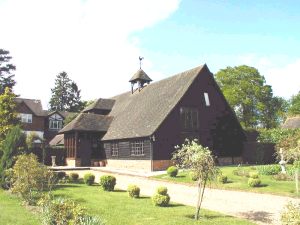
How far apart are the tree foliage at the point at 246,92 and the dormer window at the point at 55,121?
33681 mm

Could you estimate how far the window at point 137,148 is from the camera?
37.0 meters

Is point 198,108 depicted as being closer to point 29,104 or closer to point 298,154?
point 298,154

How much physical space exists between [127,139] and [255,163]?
557 inches

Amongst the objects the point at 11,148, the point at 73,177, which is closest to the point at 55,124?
the point at 73,177

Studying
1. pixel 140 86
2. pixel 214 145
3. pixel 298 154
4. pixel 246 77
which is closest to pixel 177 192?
pixel 298 154

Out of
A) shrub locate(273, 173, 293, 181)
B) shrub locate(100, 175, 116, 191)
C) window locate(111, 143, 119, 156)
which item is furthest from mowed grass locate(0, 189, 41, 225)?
window locate(111, 143, 119, 156)

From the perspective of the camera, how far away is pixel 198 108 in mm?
38438

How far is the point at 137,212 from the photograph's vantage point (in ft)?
52.1

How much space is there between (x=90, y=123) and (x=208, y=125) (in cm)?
1600

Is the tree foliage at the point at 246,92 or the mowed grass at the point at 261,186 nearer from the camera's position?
the mowed grass at the point at 261,186

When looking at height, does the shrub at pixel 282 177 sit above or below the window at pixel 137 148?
below

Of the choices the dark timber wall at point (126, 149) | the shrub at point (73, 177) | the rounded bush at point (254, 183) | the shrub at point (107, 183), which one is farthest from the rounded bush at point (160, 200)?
the dark timber wall at point (126, 149)

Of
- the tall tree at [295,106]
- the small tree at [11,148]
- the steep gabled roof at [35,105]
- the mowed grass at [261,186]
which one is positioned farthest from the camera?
the tall tree at [295,106]

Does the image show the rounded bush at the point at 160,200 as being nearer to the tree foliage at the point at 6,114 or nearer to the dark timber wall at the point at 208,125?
the tree foliage at the point at 6,114
